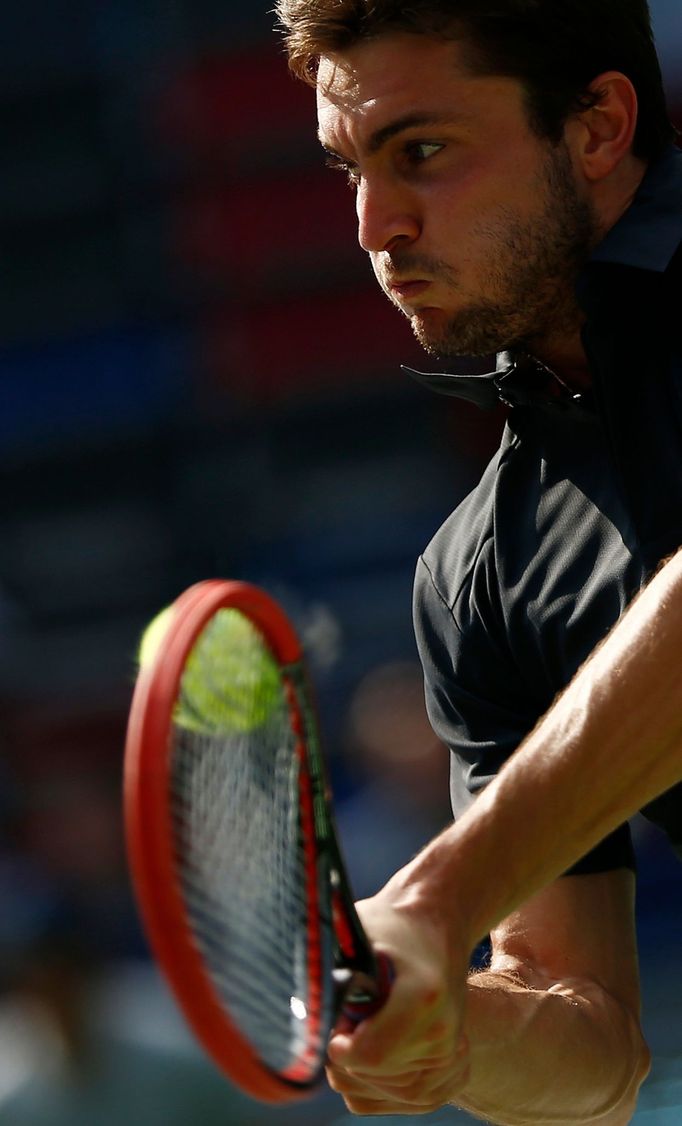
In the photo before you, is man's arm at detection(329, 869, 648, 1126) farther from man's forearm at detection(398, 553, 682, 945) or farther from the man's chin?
the man's chin

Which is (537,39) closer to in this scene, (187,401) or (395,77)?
(395,77)

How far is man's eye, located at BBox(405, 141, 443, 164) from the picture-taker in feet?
8.13

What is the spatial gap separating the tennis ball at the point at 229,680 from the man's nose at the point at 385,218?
70 centimetres

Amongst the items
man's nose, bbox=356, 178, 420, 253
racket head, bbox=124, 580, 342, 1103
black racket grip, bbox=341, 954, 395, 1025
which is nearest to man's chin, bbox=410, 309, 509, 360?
man's nose, bbox=356, 178, 420, 253

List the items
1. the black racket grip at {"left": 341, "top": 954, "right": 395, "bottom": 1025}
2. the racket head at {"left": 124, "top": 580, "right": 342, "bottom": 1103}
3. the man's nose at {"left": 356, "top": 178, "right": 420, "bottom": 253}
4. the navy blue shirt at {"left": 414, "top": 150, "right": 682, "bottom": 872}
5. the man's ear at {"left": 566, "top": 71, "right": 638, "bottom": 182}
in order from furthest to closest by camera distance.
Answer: the man's ear at {"left": 566, "top": 71, "right": 638, "bottom": 182} → the man's nose at {"left": 356, "top": 178, "right": 420, "bottom": 253} → the navy blue shirt at {"left": 414, "top": 150, "right": 682, "bottom": 872} → the black racket grip at {"left": 341, "top": 954, "right": 395, "bottom": 1025} → the racket head at {"left": 124, "top": 580, "right": 342, "bottom": 1103}

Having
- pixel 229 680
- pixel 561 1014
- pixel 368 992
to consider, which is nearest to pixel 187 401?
pixel 561 1014

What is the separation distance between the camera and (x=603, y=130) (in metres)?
2.58

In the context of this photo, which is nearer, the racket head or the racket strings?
the racket head

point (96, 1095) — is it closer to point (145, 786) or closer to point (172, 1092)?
point (172, 1092)

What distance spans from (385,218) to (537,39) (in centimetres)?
34

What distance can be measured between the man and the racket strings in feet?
0.92

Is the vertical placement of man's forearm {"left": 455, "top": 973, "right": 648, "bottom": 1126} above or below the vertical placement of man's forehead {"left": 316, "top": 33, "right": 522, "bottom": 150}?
below

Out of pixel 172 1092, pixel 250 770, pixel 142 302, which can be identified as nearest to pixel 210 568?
pixel 142 302

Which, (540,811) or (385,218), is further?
(385,218)
